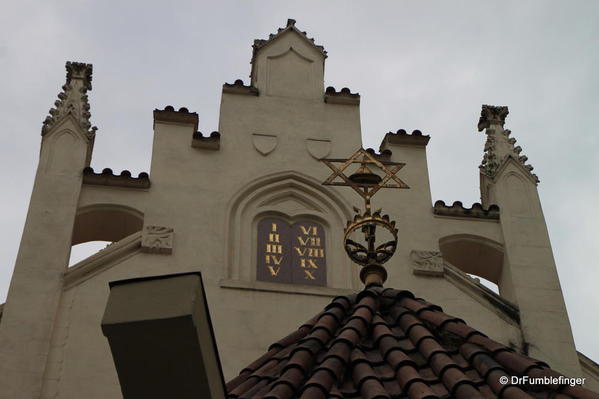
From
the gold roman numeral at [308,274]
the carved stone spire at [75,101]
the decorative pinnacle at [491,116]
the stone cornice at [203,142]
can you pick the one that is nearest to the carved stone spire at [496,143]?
the decorative pinnacle at [491,116]

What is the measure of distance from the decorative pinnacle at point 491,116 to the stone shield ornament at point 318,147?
2.45 meters

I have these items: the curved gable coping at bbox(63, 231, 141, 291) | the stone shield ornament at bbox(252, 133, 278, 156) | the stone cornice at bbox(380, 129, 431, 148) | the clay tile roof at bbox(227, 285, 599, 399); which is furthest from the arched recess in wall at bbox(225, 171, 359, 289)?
the clay tile roof at bbox(227, 285, 599, 399)

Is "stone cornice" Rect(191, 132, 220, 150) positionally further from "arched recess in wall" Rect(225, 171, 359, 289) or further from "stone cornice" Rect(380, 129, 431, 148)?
"stone cornice" Rect(380, 129, 431, 148)

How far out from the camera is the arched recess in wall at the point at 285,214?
14.3 m

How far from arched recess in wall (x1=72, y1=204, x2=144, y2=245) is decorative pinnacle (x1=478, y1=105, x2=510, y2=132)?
5476mm

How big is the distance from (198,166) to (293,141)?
1516 millimetres

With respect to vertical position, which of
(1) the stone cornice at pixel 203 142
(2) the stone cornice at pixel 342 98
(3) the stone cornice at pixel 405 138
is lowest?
(1) the stone cornice at pixel 203 142

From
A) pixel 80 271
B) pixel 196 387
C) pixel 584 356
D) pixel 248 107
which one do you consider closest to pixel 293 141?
pixel 248 107

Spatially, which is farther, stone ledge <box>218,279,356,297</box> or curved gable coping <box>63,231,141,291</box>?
stone ledge <box>218,279,356,297</box>

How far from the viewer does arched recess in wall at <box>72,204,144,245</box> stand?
48.3 feet

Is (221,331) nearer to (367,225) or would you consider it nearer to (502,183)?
(367,225)

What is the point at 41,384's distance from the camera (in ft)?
39.8

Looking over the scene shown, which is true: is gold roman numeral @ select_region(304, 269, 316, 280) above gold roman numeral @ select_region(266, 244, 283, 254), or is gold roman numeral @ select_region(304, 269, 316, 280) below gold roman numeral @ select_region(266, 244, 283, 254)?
below

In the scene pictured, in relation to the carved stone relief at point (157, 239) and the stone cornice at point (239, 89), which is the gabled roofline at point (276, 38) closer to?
the stone cornice at point (239, 89)
